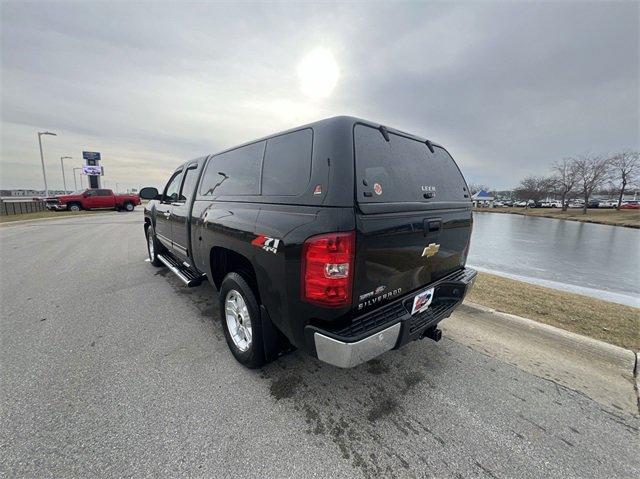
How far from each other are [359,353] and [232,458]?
995 millimetres

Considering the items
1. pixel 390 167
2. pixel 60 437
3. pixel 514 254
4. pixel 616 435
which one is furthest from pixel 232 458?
pixel 514 254

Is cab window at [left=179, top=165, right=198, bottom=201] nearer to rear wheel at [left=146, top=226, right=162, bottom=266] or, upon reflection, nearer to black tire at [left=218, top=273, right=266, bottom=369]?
black tire at [left=218, top=273, right=266, bottom=369]

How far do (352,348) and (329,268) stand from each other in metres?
0.51

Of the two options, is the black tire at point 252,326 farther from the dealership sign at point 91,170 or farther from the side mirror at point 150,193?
the dealership sign at point 91,170

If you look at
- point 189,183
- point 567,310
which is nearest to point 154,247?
point 189,183

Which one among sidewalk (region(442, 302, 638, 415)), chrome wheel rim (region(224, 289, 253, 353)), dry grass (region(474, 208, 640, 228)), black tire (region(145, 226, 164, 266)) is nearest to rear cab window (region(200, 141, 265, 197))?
chrome wheel rim (region(224, 289, 253, 353))

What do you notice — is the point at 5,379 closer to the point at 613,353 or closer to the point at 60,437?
the point at 60,437

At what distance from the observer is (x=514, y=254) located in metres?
9.48

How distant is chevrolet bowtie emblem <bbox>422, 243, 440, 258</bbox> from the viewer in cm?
240

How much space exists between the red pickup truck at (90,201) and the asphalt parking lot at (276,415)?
982 inches

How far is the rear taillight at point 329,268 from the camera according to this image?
5.89 feet

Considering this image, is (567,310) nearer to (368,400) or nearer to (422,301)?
(422,301)

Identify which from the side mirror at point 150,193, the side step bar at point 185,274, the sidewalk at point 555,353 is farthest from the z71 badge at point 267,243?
the side mirror at point 150,193

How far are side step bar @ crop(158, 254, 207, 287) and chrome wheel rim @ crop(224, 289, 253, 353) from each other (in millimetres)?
1127
